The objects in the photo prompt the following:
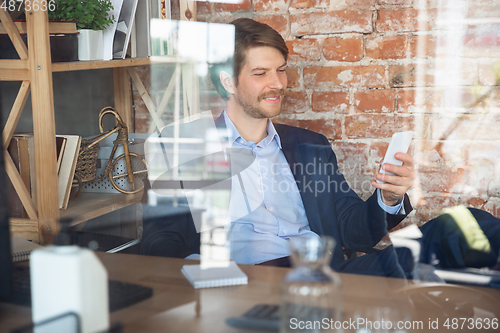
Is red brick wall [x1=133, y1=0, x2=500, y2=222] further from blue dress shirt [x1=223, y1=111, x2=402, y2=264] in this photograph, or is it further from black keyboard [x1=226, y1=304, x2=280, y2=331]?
black keyboard [x1=226, y1=304, x2=280, y2=331]

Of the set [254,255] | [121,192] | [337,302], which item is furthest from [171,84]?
[337,302]

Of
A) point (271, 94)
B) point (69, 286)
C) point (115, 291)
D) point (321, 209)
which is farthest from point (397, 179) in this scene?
point (69, 286)

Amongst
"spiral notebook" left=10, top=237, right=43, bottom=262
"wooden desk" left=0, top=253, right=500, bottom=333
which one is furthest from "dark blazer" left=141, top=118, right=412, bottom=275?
"wooden desk" left=0, top=253, right=500, bottom=333

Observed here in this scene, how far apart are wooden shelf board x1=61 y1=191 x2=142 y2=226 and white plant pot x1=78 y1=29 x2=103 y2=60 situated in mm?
421

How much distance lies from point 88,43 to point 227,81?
0.46 m

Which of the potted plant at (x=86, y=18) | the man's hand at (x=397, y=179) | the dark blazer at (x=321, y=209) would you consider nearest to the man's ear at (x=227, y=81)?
the dark blazer at (x=321, y=209)

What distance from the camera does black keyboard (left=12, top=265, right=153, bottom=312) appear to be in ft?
2.16

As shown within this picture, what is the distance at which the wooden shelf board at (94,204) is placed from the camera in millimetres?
1230

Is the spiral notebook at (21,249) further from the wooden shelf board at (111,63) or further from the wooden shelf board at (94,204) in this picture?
the wooden shelf board at (111,63)

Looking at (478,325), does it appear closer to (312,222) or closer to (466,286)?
(466,286)

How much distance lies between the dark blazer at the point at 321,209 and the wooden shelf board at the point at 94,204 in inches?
3.7

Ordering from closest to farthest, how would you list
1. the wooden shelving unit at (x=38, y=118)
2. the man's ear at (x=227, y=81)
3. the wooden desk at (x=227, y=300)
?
the wooden desk at (x=227, y=300) → the wooden shelving unit at (x=38, y=118) → the man's ear at (x=227, y=81)

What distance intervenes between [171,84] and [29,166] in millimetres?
647

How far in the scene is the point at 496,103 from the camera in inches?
52.4
